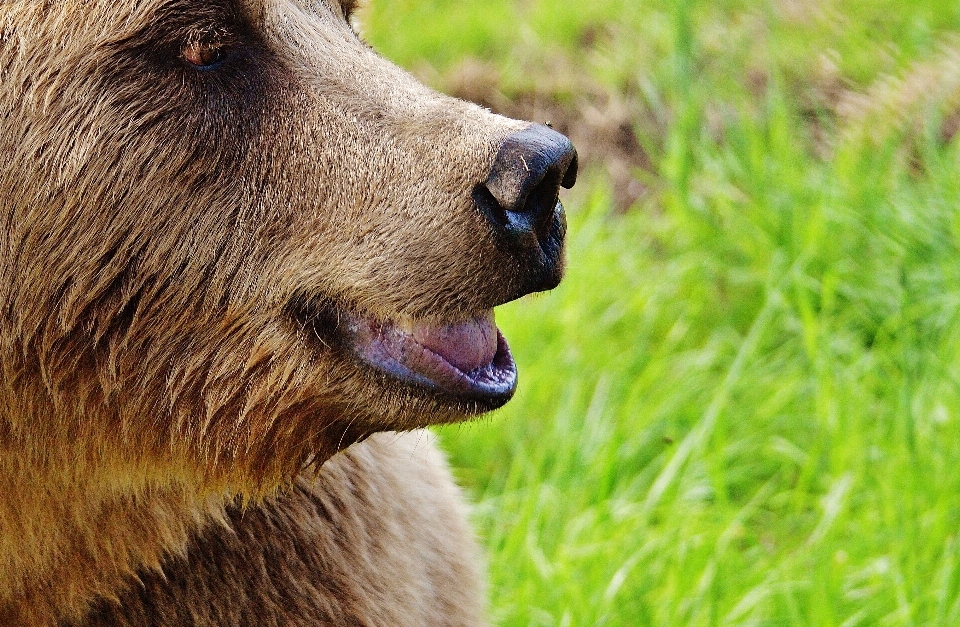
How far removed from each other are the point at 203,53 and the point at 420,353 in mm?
650

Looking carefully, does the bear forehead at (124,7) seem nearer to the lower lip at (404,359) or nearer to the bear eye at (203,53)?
the bear eye at (203,53)

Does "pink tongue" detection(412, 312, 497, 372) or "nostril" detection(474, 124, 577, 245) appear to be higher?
"nostril" detection(474, 124, 577, 245)

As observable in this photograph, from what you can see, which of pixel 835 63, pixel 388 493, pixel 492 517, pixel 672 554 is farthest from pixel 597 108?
pixel 388 493

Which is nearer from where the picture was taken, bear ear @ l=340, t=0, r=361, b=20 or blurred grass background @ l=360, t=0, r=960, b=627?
bear ear @ l=340, t=0, r=361, b=20

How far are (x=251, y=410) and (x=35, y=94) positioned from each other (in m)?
0.66

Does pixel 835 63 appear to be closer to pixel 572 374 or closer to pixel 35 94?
pixel 572 374

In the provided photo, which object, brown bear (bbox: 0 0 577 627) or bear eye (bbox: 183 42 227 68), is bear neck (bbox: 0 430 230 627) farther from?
bear eye (bbox: 183 42 227 68)

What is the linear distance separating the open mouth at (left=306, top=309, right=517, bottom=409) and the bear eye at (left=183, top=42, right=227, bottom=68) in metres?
Result: 0.50

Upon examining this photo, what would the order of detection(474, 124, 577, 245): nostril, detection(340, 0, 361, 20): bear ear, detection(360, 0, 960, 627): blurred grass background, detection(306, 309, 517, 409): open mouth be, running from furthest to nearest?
detection(360, 0, 960, 627): blurred grass background, detection(340, 0, 361, 20): bear ear, detection(306, 309, 517, 409): open mouth, detection(474, 124, 577, 245): nostril

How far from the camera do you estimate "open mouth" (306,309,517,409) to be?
2.26 meters

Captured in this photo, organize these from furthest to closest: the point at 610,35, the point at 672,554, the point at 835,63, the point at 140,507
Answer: the point at 610,35
the point at 835,63
the point at 672,554
the point at 140,507

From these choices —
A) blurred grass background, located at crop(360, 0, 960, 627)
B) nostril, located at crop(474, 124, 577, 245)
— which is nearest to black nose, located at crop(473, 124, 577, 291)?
nostril, located at crop(474, 124, 577, 245)

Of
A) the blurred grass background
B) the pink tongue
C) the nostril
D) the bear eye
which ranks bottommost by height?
the blurred grass background

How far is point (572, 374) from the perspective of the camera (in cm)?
464
